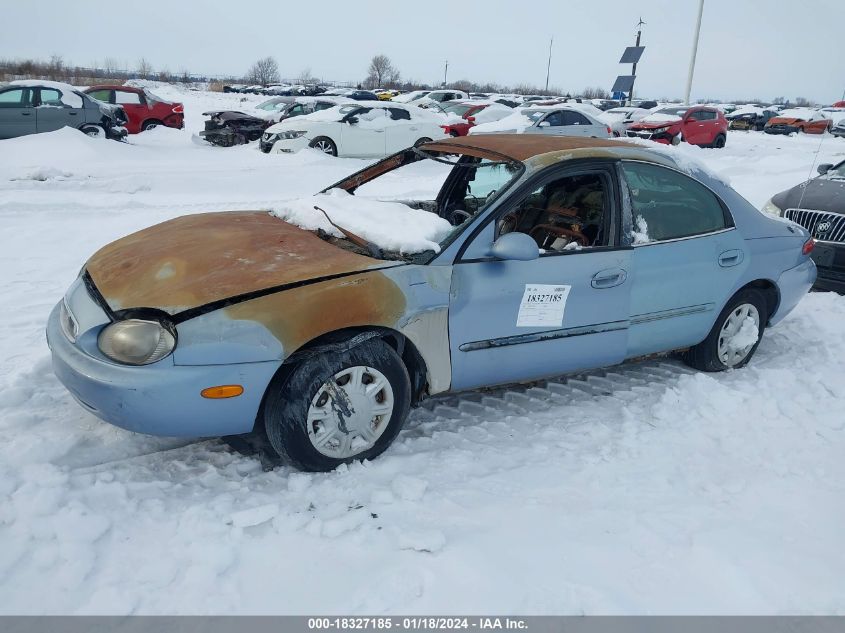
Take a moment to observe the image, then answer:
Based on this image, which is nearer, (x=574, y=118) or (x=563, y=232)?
(x=563, y=232)

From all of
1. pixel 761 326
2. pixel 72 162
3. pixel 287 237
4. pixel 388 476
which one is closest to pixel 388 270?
pixel 287 237

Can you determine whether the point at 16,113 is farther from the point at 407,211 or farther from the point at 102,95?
the point at 407,211

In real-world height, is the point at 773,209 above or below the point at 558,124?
below

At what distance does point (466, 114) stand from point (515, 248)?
19395mm

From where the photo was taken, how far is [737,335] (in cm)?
460

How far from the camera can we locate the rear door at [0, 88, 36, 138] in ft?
46.5

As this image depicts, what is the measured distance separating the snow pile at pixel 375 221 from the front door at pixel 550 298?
261 millimetres

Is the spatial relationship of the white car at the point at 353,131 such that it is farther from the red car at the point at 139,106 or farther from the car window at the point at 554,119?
the red car at the point at 139,106

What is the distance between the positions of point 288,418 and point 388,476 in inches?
22.5

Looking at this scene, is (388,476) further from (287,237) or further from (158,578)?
(287,237)

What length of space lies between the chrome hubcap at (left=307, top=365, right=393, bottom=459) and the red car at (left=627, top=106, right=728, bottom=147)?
20279 millimetres

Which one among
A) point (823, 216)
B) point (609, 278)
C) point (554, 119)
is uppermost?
point (554, 119)

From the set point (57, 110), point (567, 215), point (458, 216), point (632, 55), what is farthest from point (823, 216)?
point (632, 55)

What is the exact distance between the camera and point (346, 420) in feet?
10.3
